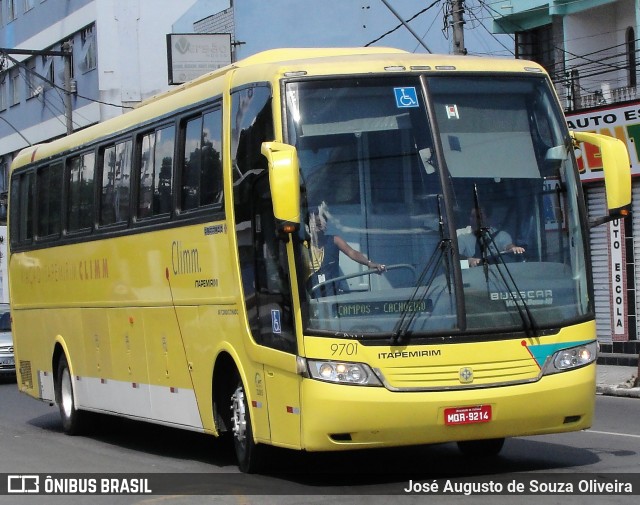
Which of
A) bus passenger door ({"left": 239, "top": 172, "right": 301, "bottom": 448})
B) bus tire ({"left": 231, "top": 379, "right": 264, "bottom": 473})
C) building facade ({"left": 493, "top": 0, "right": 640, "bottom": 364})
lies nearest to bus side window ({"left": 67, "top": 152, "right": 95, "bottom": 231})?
bus tire ({"left": 231, "top": 379, "right": 264, "bottom": 473})

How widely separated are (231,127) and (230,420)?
8.60ft

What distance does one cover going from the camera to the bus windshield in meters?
9.84

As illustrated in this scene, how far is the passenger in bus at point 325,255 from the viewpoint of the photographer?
9836 millimetres

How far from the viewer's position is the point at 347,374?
9641 mm

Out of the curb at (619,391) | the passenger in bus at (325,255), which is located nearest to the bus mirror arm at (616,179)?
the passenger in bus at (325,255)

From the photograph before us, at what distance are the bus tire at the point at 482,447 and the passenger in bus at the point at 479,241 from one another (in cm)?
227

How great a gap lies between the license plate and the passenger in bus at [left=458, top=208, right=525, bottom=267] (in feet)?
3.58

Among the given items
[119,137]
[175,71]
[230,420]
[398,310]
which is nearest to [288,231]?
[398,310]

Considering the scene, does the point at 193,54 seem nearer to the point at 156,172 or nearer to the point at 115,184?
the point at 115,184

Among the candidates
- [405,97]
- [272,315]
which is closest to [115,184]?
[272,315]

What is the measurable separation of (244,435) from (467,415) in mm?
2274

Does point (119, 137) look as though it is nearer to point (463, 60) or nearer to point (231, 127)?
point (231, 127)

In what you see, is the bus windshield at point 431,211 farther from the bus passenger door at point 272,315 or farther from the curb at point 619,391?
the curb at point 619,391

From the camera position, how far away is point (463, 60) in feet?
35.4
